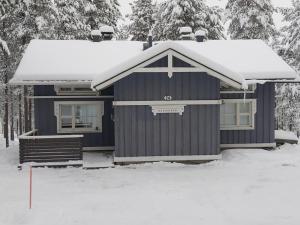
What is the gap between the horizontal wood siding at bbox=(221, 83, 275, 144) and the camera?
17.7 meters

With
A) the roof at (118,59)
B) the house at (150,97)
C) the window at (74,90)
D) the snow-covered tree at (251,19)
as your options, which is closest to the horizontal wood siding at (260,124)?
the house at (150,97)

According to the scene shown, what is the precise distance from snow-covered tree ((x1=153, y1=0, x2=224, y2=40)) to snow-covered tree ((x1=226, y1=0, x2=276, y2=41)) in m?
1.54

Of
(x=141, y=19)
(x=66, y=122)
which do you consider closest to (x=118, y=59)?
(x=66, y=122)

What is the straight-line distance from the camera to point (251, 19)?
2986 centimetres

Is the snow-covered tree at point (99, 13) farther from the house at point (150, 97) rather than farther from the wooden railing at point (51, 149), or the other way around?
the wooden railing at point (51, 149)

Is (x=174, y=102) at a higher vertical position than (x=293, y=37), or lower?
lower

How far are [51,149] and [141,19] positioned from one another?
79.5ft

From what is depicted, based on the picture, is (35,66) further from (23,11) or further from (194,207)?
(194,207)

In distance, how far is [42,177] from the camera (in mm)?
13109

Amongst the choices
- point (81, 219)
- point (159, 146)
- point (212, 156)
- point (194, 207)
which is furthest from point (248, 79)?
point (81, 219)

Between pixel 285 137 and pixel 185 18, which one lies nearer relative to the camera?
pixel 285 137

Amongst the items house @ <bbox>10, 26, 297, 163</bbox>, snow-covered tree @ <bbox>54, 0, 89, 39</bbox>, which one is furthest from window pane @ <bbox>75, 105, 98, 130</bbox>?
snow-covered tree @ <bbox>54, 0, 89, 39</bbox>

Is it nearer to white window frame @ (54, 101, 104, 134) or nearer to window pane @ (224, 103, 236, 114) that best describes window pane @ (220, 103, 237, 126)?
window pane @ (224, 103, 236, 114)

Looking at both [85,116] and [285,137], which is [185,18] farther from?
[85,116]
